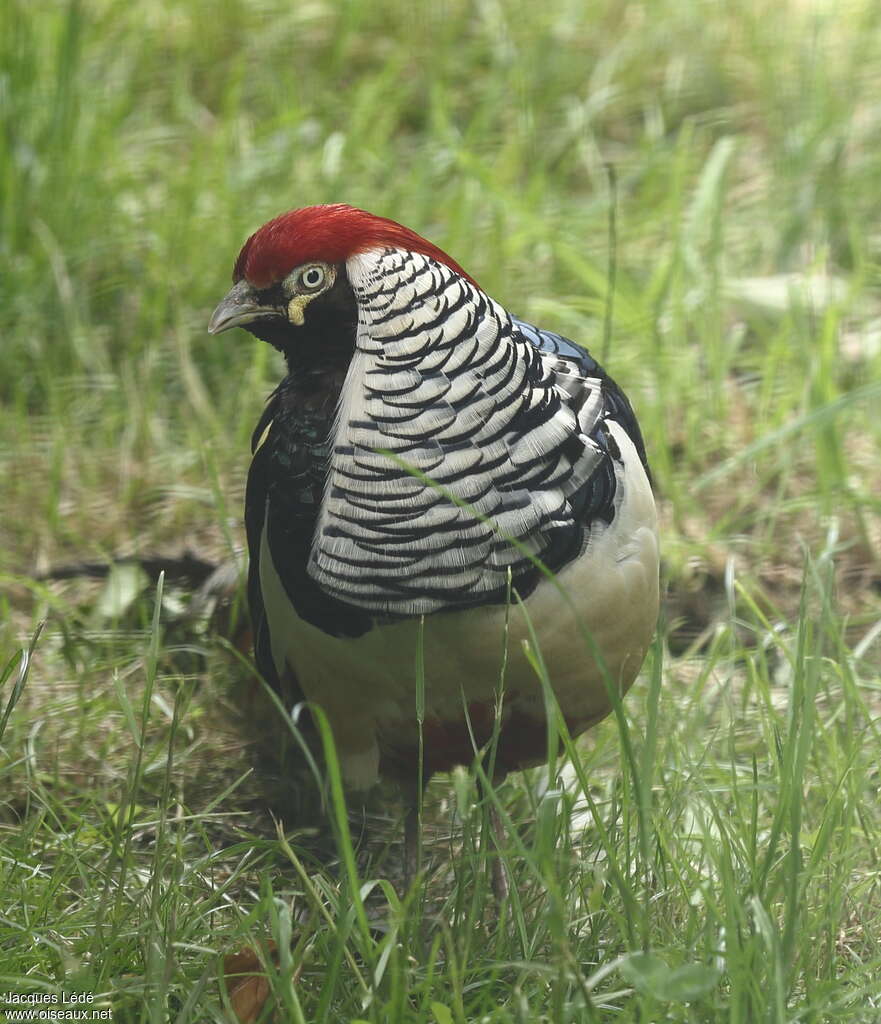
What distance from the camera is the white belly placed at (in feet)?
6.81

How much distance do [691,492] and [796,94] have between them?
5.93ft

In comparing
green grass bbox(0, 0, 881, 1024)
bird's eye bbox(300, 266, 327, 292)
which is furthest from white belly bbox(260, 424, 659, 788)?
bird's eye bbox(300, 266, 327, 292)

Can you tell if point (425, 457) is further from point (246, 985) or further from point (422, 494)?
point (246, 985)

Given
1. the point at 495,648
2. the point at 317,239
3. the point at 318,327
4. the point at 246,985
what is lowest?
the point at 246,985

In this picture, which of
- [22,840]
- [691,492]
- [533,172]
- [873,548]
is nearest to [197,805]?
[22,840]

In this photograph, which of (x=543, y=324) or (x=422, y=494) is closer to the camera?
(x=422, y=494)

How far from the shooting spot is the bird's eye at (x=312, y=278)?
6.66ft

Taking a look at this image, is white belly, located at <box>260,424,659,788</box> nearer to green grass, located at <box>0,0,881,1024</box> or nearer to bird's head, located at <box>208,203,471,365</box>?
green grass, located at <box>0,0,881,1024</box>

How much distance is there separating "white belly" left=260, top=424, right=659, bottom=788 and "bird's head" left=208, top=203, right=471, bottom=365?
13.5 inches

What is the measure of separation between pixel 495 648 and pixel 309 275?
57 centimetres

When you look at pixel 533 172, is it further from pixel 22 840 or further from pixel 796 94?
pixel 22 840

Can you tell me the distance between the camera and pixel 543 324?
3.77 m

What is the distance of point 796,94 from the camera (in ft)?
14.9

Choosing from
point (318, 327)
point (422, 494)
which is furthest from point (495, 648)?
point (318, 327)
